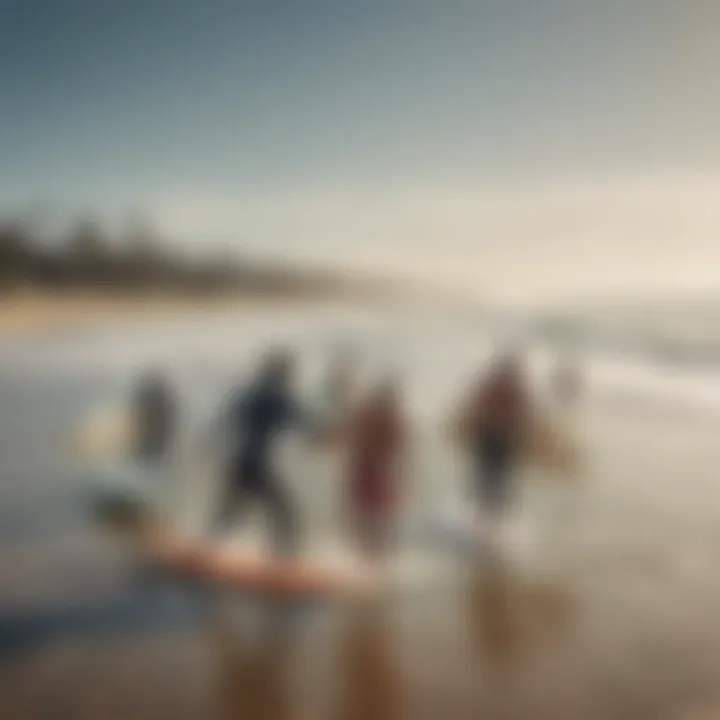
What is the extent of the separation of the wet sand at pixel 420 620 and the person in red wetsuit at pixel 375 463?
2.9 inches

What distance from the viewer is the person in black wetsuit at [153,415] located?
1.92 m

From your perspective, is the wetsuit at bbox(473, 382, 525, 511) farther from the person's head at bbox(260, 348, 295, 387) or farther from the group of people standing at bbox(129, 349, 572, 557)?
the person's head at bbox(260, 348, 295, 387)

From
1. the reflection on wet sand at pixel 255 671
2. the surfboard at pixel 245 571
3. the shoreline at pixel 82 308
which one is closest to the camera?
the reflection on wet sand at pixel 255 671

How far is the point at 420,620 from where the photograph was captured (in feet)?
6.22

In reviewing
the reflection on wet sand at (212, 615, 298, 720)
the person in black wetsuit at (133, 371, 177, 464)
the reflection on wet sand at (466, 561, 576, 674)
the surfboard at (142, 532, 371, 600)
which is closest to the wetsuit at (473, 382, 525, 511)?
the reflection on wet sand at (466, 561, 576, 674)

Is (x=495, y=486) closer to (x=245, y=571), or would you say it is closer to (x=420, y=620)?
(x=420, y=620)

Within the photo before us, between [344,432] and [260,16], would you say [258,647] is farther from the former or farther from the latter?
[260,16]

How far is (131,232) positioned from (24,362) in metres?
0.37

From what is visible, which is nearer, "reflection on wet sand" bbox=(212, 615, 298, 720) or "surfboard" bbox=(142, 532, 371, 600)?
"reflection on wet sand" bbox=(212, 615, 298, 720)

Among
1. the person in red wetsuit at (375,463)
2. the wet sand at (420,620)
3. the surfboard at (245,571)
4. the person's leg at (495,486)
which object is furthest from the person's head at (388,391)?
the surfboard at (245,571)

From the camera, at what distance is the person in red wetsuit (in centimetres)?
192

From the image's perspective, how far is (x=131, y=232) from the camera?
1.98 meters

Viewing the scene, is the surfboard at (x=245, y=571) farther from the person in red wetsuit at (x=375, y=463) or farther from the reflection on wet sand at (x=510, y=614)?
the reflection on wet sand at (x=510, y=614)

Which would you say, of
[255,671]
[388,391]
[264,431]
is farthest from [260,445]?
[255,671]
